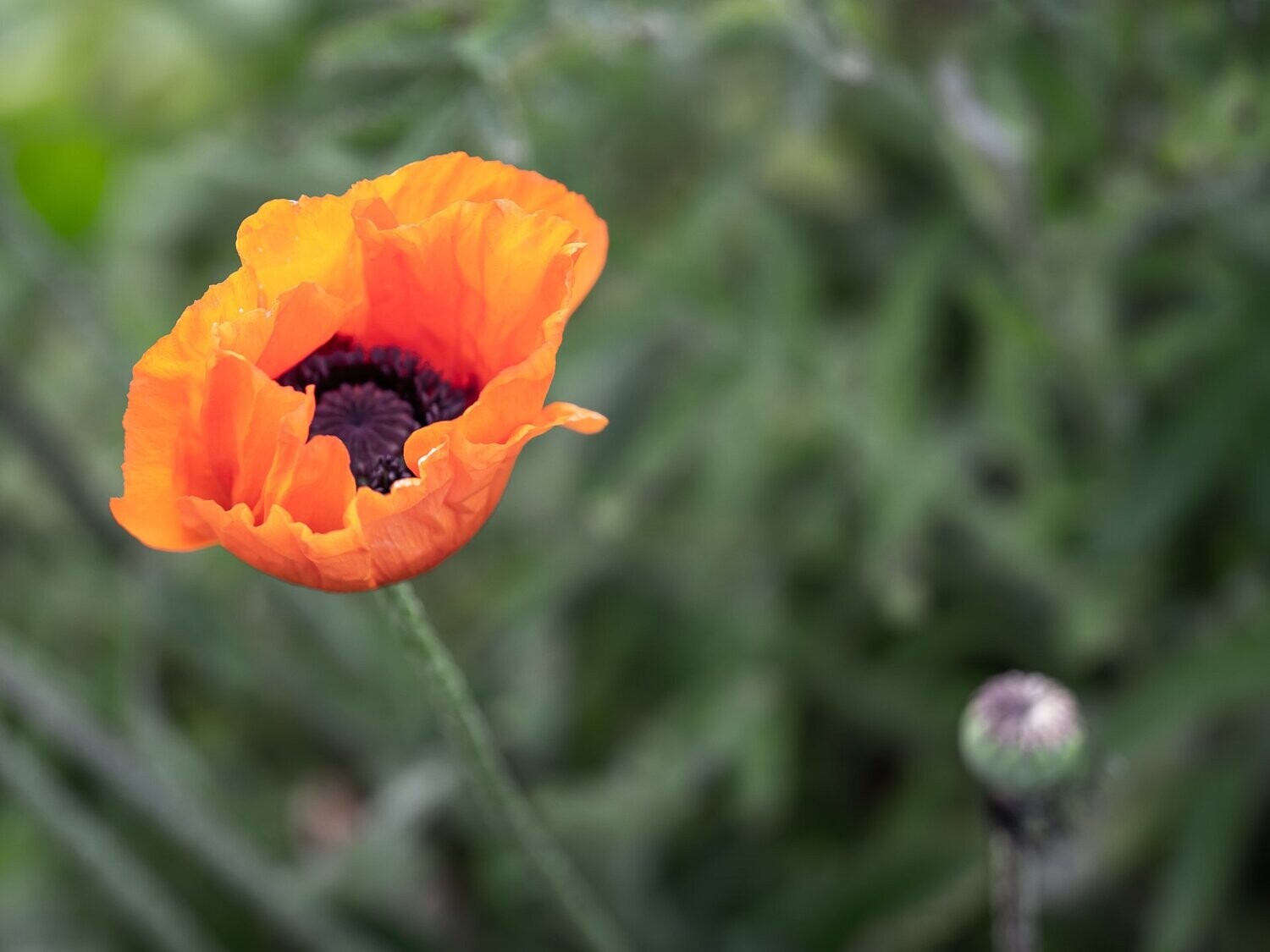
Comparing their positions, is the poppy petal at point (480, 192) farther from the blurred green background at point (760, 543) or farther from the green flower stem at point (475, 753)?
the blurred green background at point (760, 543)

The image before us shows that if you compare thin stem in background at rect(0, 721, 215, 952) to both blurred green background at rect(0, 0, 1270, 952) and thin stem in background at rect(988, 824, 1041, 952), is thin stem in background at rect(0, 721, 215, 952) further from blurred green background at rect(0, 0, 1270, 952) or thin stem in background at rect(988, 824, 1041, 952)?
thin stem in background at rect(988, 824, 1041, 952)

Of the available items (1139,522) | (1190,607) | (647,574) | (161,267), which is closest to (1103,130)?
(1139,522)

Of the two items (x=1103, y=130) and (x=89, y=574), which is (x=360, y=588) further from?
(x=89, y=574)

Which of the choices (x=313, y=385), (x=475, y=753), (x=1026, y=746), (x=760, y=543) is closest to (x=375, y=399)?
(x=313, y=385)

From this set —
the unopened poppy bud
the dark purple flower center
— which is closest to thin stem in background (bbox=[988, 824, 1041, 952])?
the unopened poppy bud

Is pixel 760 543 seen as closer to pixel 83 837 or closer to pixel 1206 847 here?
pixel 1206 847
